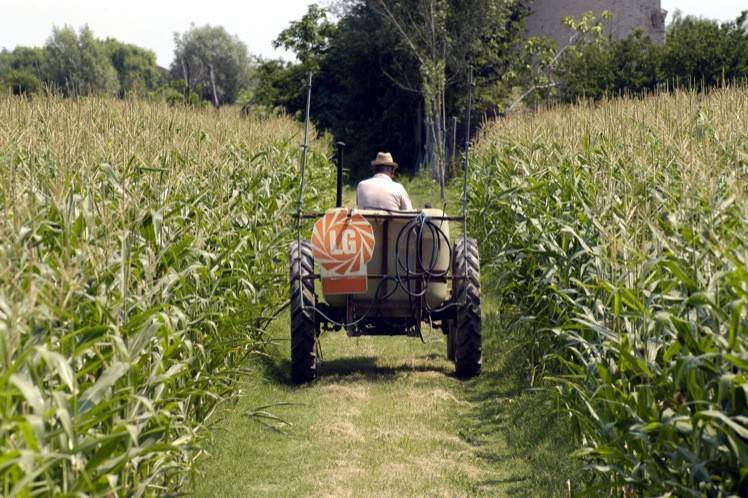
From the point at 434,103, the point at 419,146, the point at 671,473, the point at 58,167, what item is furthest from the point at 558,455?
the point at 419,146

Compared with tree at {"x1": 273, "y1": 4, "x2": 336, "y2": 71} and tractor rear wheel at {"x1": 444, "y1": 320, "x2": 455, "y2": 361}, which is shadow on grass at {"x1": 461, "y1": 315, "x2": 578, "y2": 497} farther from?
tree at {"x1": 273, "y1": 4, "x2": 336, "y2": 71}

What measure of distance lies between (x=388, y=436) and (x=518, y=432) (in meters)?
0.93

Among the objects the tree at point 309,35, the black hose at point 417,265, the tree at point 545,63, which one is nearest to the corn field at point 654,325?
the black hose at point 417,265

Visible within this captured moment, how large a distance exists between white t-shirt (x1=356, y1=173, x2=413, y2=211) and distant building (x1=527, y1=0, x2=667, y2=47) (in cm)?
2879

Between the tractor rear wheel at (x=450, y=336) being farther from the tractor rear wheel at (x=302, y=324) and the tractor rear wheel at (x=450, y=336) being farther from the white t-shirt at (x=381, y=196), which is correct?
the tractor rear wheel at (x=302, y=324)

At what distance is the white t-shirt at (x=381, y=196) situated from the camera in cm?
934

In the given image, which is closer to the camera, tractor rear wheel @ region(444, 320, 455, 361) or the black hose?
the black hose

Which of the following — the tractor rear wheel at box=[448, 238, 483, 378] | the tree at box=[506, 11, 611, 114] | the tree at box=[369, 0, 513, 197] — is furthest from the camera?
the tree at box=[506, 11, 611, 114]

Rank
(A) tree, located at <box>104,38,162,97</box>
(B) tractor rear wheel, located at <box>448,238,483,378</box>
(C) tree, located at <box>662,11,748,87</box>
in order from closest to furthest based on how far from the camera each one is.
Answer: (B) tractor rear wheel, located at <box>448,238,483,378</box>, (C) tree, located at <box>662,11,748,87</box>, (A) tree, located at <box>104,38,162,97</box>

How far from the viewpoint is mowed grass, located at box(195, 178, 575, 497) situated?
6.48 metres

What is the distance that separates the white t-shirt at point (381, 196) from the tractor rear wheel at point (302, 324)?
81 centimetres

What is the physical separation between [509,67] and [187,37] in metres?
76.1

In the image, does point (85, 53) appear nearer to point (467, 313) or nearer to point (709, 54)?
point (709, 54)

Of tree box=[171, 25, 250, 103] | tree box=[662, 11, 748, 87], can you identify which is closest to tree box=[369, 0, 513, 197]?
tree box=[662, 11, 748, 87]
